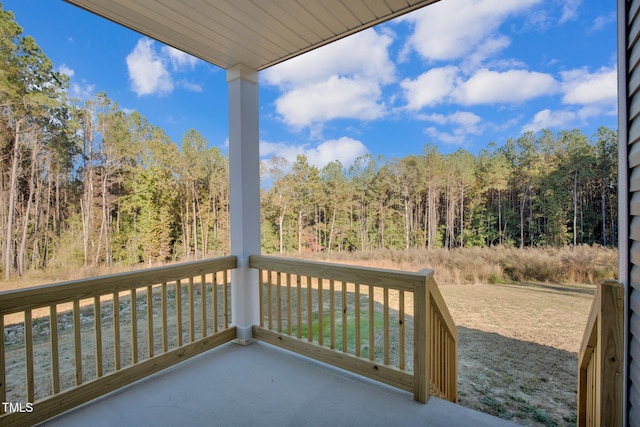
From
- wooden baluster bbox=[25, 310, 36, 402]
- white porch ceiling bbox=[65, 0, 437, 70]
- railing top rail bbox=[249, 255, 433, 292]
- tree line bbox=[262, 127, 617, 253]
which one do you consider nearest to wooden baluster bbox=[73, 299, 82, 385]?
wooden baluster bbox=[25, 310, 36, 402]

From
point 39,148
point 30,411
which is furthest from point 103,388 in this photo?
point 39,148

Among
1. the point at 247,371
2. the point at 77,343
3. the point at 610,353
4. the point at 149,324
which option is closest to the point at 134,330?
the point at 149,324

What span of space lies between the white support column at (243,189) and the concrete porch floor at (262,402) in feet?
1.90

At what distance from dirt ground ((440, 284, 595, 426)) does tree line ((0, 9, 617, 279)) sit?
59.5 inches

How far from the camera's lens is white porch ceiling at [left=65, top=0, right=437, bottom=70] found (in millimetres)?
1909

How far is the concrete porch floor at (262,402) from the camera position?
1.72 metres

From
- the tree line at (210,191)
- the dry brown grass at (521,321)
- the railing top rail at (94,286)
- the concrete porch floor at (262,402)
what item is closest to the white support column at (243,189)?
the railing top rail at (94,286)

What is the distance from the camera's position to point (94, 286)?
6.36 ft

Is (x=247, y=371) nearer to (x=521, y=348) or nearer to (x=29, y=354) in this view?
(x=29, y=354)

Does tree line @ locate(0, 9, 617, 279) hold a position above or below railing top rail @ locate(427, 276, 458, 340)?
above

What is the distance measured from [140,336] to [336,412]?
11.2ft

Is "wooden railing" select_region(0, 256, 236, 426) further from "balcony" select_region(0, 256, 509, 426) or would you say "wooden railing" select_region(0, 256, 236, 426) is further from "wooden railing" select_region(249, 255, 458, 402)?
"wooden railing" select_region(249, 255, 458, 402)

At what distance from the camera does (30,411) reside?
166 centimetres

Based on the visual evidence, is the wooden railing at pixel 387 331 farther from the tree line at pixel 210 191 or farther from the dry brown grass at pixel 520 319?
the tree line at pixel 210 191
